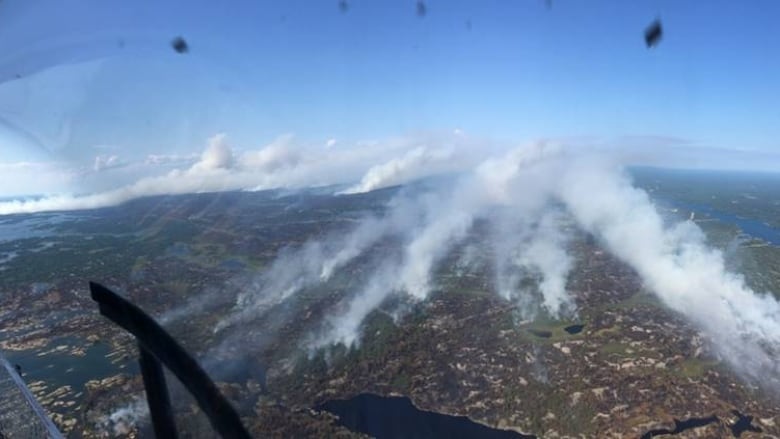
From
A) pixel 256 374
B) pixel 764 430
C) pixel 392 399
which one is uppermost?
pixel 256 374

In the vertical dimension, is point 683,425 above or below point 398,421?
below

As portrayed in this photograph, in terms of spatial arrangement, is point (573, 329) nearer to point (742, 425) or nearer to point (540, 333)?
point (540, 333)

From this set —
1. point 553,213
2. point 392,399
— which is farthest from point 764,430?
point 553,213

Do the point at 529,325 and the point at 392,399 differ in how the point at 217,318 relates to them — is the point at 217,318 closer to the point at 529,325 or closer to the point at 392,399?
the point at 392,399

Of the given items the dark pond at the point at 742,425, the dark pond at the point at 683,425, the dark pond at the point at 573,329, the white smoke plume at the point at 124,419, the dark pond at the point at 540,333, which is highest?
the white smoke plume at the point at 124,419

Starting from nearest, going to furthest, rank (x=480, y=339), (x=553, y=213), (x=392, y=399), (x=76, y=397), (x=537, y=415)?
(x=76, y=397) → (x=537, y=415) → (x=392, y=399) → (x=480, y=339) → (x=553, y=213)

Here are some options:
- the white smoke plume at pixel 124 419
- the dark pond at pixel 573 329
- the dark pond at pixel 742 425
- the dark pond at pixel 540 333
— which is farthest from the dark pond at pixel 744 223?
the white smoke plume at pixel 124 419

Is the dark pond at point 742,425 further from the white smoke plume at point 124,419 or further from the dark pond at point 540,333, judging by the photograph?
the white smoke plume at point 124,419

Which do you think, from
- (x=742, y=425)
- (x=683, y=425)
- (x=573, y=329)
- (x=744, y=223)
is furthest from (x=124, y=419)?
(x=744, y=223)

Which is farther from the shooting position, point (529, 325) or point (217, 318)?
point (529, 325)
